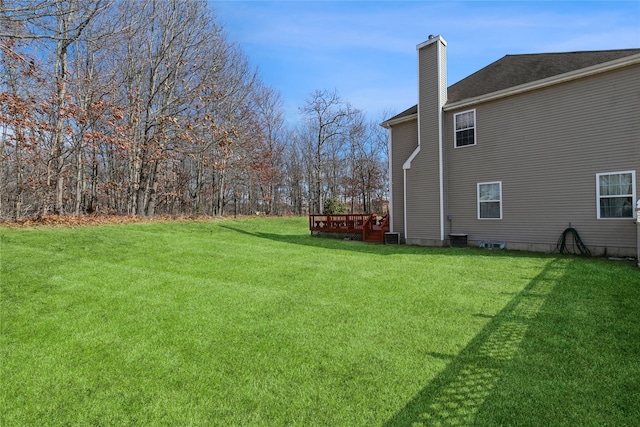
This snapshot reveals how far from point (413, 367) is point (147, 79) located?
2008 cm

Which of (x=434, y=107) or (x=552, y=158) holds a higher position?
(x=434, y=107)

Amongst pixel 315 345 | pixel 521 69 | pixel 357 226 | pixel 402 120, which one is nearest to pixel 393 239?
pixel 357 226

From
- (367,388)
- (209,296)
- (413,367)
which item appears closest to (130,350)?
(209,296)

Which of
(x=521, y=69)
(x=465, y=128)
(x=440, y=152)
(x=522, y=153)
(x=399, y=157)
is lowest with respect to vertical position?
(x=522, y=153)

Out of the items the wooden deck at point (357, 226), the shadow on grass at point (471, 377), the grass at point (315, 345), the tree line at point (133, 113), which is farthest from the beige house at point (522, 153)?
the tree line at point (133, 113)

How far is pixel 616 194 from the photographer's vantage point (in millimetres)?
8055

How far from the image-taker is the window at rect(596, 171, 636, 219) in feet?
25.8

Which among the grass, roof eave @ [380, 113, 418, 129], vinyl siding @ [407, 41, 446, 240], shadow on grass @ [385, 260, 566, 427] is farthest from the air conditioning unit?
shadow on grass @ [385, 260, 566, 427]

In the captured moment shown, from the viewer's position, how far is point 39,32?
9148 millimetres

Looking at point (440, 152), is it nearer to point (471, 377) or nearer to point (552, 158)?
point (552, 158)

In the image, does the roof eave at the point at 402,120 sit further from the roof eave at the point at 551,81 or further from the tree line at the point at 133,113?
the tree line at the point at 133,113

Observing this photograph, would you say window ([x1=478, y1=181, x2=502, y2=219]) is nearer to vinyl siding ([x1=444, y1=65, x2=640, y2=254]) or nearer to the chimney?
vinyl siding ([x1=444, y1=65, x2=640, y2=254])

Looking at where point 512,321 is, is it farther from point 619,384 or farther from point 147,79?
point 147,79

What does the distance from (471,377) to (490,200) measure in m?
8.73
